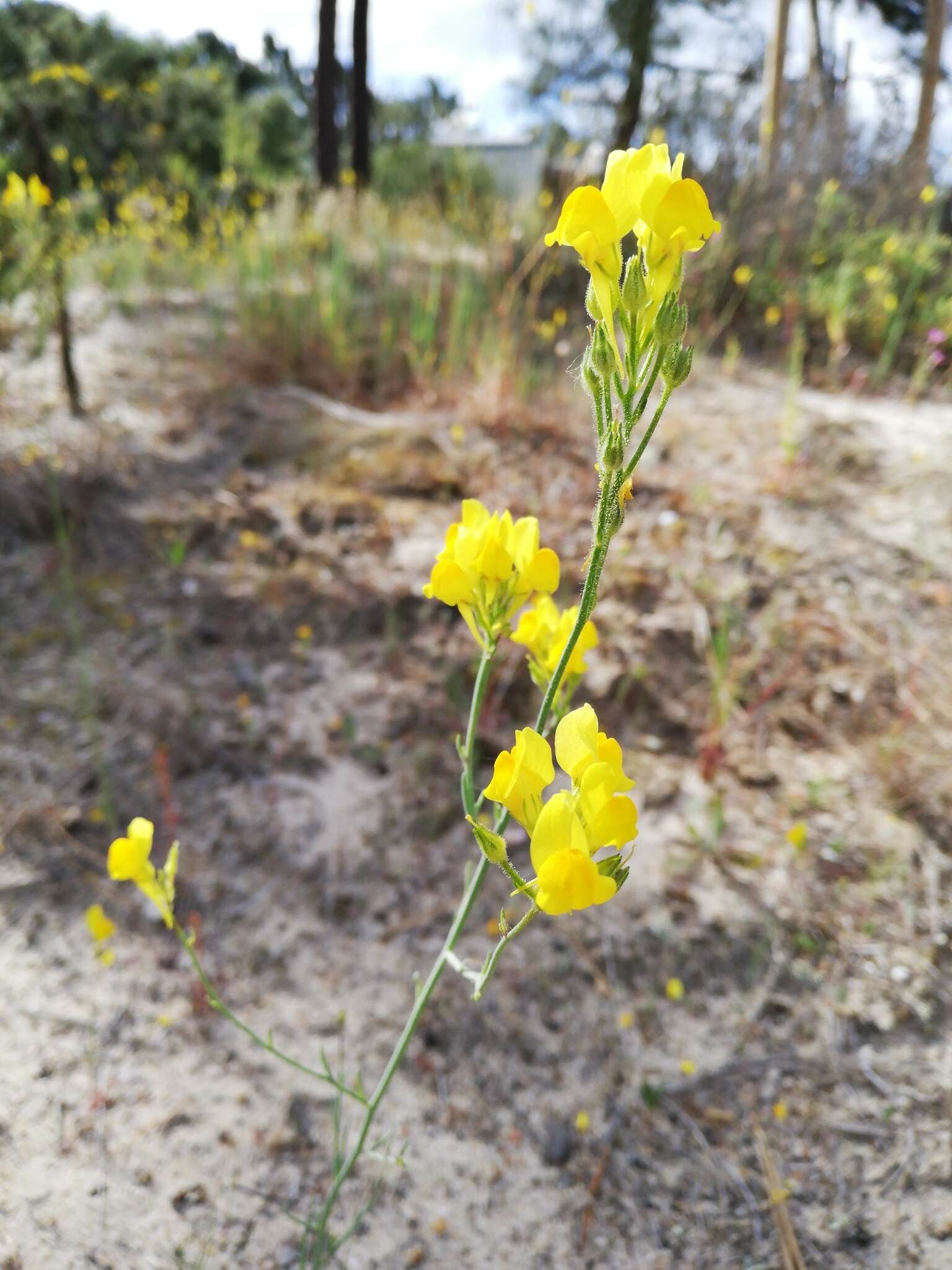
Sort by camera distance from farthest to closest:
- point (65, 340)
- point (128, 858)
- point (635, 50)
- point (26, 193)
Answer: point (635, 50) → point (65, 340) → point (26, 193) → point (128, 858)

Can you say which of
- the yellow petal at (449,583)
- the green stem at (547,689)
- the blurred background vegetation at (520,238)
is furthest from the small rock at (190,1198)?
the blurred background vegetation at (520,238)

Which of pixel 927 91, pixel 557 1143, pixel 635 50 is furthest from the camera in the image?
pixel 635 50

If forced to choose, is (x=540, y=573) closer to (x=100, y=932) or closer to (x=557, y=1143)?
(x=557, y=1143)

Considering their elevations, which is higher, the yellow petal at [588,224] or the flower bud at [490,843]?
the yellow petal at [588,224]

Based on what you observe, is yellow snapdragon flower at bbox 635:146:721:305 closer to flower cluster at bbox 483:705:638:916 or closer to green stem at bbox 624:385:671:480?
green stem at bbox 624:385:671:480

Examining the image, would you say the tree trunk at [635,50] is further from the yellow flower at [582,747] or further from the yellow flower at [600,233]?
the yellow flower at [582,747]

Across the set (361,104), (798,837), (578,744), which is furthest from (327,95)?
(578,744)

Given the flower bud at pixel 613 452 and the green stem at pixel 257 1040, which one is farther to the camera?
the green stem at pixel 257 1040
